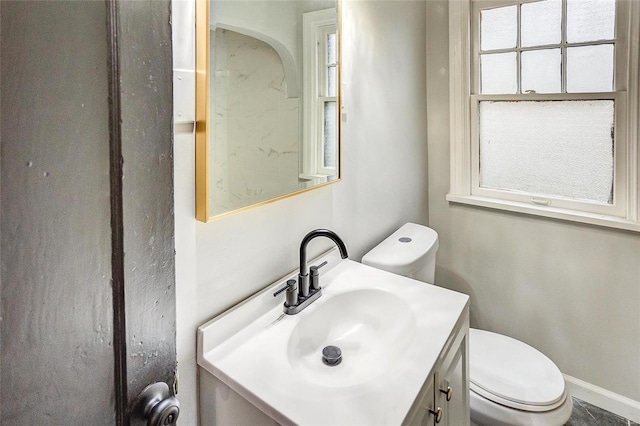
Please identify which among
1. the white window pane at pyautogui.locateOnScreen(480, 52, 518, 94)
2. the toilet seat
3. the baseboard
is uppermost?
the white window pane at pyautogui.locateOnScreen(480, 52, 518, 94)

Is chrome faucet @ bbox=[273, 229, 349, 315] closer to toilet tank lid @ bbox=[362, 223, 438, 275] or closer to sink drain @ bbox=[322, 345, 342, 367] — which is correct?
sink drain @ bbox=[322, 345, 342, 367]

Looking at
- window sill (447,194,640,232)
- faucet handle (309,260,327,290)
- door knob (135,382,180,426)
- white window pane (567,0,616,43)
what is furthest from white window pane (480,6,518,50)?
door knob (135,382,180,426)

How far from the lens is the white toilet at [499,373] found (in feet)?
4.07

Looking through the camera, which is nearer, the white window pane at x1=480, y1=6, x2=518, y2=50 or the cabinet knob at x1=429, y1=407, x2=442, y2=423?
the cabinet knob at x1=429, y1=407, x2=442, y2=423

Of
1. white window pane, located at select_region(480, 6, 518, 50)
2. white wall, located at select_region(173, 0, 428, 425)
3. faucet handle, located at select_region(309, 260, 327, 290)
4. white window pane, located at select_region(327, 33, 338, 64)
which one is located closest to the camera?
white wall, located at select_region(173, 0, 428, 425)

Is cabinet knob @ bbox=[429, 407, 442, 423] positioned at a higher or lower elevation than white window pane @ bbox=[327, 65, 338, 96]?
lower

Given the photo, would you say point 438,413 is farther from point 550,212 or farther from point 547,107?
point 547,107

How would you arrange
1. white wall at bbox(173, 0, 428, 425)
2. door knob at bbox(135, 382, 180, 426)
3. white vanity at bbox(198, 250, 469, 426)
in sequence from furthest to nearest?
1. white wall at bbox(173, 0, 428, 425)
2. white vanity at bbox(198, 250, 469, 426)
3. door knob at bbox(135, 382, 180, 426)

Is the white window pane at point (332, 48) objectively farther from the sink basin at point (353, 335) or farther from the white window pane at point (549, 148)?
the white window pane at point (549, 148)

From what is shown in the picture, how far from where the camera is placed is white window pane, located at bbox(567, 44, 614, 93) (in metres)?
1.60

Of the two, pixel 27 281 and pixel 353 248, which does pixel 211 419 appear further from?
pixel 353 248

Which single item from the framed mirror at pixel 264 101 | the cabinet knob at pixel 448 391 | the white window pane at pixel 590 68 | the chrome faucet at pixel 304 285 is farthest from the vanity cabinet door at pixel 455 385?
the white window pane at pixel 590 68

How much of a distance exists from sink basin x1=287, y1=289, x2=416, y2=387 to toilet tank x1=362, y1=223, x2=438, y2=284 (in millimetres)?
267

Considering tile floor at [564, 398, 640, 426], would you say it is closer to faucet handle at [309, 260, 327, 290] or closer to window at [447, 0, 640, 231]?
window at [447, 0, 640, 231]
